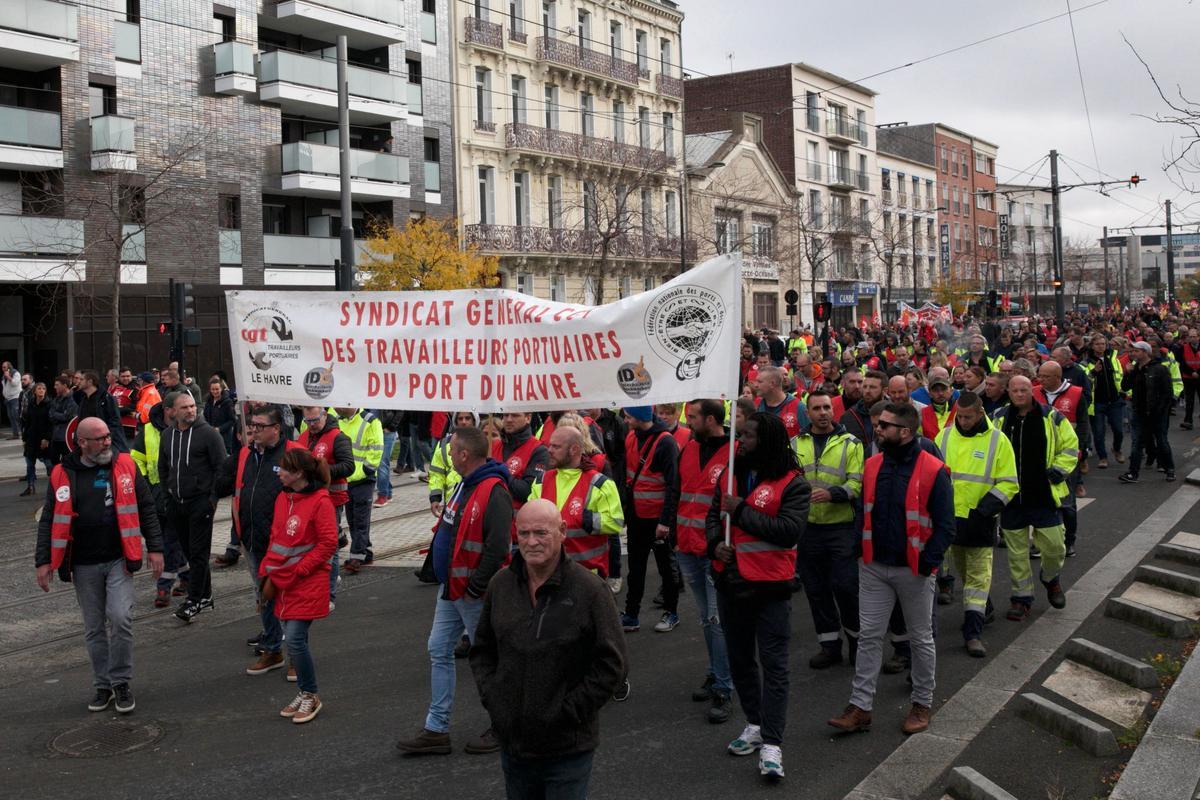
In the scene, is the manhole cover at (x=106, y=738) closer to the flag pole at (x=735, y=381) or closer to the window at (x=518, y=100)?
the flag pole at (x=735, y=381)

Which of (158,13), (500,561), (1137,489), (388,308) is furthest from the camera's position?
(158,13)

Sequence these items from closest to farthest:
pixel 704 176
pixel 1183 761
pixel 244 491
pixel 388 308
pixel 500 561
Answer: pixel 1183 761, pixel 500 561, pixel 388 308, pixel 244 491, pixel 704 176

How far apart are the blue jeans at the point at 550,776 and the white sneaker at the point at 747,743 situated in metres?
2.04

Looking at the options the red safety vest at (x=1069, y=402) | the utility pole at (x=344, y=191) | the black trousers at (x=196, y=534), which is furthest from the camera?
the utility pole at (x=344, y=191)

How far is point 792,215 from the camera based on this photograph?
177 ft

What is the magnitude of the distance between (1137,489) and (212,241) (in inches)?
925

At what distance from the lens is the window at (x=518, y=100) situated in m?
38.8

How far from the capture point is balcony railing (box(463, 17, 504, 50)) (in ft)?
120

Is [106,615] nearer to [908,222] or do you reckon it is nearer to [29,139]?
[29,139]

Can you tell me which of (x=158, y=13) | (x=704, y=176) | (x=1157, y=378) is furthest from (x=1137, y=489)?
(x=704, y=176)

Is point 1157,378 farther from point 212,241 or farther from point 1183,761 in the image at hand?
point 212,241

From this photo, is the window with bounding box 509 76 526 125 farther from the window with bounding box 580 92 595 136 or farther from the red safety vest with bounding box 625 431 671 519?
the red safety vest with bounding box 625 431 671 519

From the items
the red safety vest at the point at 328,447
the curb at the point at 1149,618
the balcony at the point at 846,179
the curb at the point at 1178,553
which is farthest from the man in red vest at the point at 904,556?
the balcony at the point at 846,179

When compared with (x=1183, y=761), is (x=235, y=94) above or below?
above
